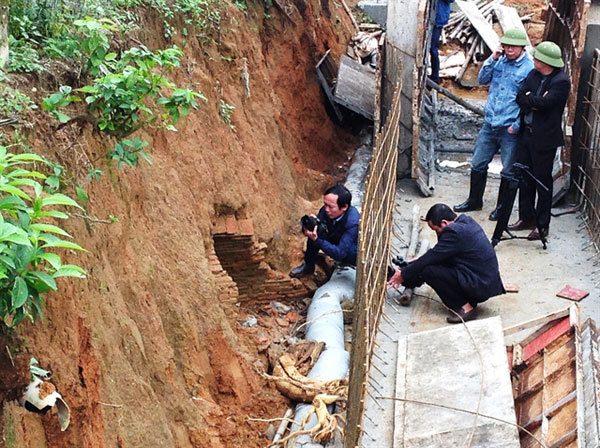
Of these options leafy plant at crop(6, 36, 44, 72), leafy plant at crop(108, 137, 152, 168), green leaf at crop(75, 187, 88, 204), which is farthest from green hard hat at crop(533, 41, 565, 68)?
green leaf at crop(75, 187, 88, 204)

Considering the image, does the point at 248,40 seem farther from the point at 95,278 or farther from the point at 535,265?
the point at 95,278

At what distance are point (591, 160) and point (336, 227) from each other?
3165 millimetres

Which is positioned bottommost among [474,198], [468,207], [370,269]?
[468,207]

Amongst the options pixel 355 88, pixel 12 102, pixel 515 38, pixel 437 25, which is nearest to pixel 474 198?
pixel 515 38

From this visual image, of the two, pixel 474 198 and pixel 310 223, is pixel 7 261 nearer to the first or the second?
pixel 310 223

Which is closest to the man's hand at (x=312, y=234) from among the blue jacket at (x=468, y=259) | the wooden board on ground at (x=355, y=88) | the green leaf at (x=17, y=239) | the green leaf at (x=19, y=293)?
the blue jacket at (x=468, y=259)

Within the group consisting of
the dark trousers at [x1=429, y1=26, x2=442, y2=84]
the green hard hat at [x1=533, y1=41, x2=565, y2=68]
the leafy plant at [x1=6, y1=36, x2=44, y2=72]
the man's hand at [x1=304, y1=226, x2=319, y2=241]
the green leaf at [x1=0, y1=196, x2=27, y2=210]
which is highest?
the leafy plant at [x1=6, y1=36, x2=44, y2=72]

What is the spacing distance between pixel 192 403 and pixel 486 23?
1138 cm

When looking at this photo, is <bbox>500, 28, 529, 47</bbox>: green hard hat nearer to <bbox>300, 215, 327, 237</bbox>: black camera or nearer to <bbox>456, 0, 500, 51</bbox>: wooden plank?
<bbox>300, 215, 327, 237</bbox>: black camera

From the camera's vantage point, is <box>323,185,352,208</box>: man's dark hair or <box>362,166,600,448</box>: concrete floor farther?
<box>323,185,352,208</box>: man's dark hair

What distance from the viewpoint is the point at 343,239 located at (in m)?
8.43

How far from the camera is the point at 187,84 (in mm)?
7746

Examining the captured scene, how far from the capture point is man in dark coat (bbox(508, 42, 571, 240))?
28.2 feet

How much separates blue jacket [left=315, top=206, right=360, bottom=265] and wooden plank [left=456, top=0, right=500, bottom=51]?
780 cm
